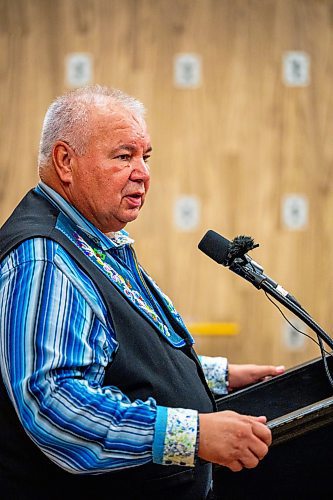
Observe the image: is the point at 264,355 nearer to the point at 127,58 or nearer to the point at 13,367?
the point at 127,58

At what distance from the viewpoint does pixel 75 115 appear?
149 cm

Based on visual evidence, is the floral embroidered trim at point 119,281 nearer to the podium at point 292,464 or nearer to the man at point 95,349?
the man at point 95,349

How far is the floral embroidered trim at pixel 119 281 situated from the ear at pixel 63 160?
118 millimetres

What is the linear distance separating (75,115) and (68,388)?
543mm

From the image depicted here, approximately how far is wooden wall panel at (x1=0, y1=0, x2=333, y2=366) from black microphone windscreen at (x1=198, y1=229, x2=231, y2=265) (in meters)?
1.98

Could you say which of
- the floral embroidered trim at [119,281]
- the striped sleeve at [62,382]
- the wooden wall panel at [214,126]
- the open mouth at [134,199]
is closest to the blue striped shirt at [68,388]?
the striped sleeve at [62,382]

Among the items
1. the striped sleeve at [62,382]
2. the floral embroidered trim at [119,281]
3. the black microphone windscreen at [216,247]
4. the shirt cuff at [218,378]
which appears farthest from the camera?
the shirt cuff at [218,378]

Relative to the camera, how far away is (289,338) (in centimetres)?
363

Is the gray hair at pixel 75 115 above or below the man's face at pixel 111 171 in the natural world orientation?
above

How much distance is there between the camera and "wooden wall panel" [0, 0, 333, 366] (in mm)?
3502

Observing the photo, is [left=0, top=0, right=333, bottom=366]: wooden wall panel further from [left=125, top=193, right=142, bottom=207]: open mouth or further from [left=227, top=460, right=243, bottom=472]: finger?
[left=227, top=460, right=243, bottom=472]: finger

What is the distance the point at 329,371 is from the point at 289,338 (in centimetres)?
201

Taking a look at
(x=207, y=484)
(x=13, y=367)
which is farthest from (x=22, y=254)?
(x=207, y=484)

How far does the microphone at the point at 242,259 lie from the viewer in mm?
1506
